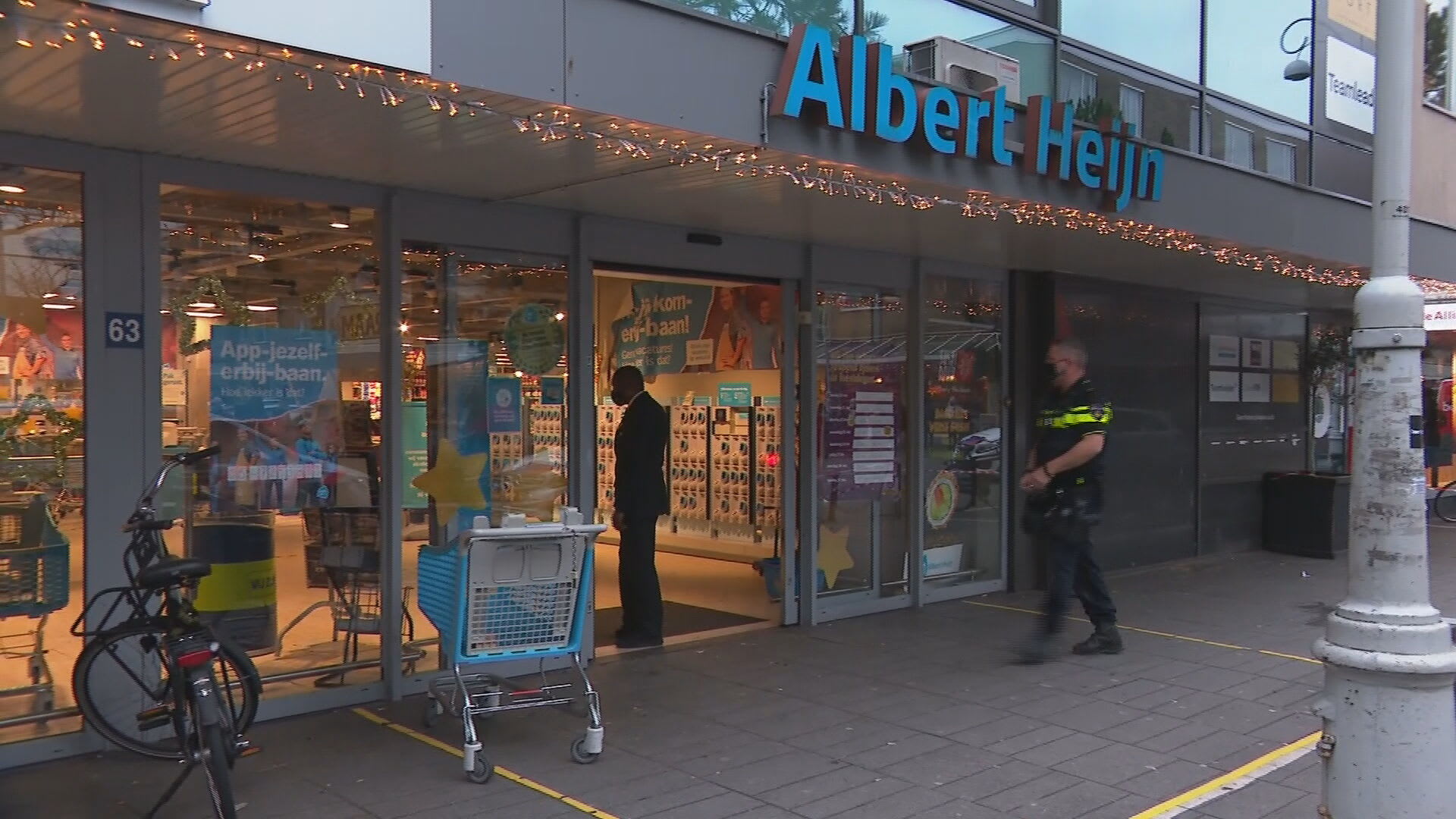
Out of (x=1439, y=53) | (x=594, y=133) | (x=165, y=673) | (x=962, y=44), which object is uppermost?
(x=1439, y=53)

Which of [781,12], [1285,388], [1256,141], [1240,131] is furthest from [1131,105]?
[1285,388]

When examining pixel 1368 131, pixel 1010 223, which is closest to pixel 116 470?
pixel 1010 223

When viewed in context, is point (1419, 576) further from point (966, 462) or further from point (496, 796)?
point (966, 462)

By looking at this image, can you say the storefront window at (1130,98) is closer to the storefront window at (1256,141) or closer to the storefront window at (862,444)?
the storefront window at (1256,141)

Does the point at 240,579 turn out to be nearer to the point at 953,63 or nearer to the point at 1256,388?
the point at 953,63

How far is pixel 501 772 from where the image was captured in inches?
197

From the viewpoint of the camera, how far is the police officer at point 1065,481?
684 cm

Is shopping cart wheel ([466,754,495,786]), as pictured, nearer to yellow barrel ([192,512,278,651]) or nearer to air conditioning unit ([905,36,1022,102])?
yellow barrel ([192,512,278,651])

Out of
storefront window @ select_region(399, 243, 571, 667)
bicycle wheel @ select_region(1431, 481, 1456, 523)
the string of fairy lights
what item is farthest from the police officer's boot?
bicycle wheel @ select_region(1431, 481, 1456, 523)

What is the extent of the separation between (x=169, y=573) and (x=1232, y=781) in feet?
14.9

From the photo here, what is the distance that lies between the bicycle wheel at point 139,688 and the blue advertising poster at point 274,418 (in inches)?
36.4

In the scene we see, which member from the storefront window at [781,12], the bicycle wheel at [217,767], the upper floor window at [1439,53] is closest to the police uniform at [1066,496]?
the storefront window at [781,12]

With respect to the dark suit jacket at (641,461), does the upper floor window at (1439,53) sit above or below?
above

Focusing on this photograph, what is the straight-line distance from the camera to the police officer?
6.84 metres
